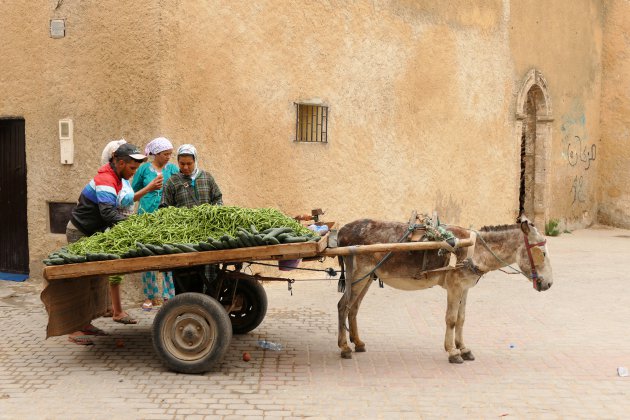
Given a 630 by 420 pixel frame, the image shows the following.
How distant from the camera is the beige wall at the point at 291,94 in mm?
7992

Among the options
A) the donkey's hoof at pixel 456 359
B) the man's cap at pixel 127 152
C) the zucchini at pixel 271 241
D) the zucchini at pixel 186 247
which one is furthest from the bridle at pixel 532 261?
the man's cap at pixel 127 152

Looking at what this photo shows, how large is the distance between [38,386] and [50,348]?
1.05 m

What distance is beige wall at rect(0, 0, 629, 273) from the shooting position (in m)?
7.99

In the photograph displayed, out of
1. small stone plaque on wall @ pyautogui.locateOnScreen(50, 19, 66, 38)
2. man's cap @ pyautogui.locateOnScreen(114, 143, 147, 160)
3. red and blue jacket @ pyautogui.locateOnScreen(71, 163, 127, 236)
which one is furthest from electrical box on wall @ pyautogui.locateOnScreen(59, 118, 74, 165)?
man's cap @ pyautogui.locateOnScreen(114, 143, 147, 160)

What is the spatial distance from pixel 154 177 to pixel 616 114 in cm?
1497

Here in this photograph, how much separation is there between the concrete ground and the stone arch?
7.93 meters

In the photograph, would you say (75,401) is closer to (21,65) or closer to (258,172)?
(258,172)

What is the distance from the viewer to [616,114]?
17984 millimetres

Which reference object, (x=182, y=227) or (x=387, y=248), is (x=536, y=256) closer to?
(x=387, y=248)

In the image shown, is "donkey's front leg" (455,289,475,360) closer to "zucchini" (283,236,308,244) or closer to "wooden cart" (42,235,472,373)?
"wooden cart" (42,235,472,373)

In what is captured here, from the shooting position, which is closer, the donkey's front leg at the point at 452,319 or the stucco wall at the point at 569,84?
the donkey's front leg at the point at 452,319

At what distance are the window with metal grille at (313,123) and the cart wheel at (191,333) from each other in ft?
15.7

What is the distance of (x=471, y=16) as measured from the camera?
12.4 m

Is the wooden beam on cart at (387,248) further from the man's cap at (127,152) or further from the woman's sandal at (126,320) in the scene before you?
the woman's sandal at (126,320)
